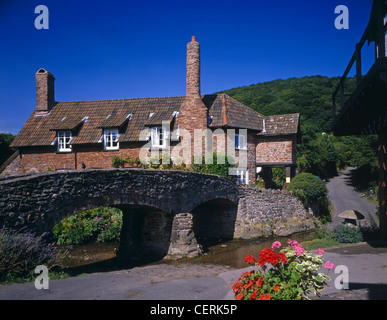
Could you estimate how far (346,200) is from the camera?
28.7 meters

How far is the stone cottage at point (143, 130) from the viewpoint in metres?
22.4

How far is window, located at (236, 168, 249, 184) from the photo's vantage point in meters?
23.5

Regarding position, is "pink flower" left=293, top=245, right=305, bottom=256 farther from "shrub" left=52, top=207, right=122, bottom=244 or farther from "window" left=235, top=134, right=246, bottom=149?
"window" left=235, top=134, right=246, bottom=149

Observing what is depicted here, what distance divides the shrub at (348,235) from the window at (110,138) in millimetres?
15981

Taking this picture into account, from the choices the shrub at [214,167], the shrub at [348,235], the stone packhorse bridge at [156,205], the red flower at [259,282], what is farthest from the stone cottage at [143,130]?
the red flower at [259,282]

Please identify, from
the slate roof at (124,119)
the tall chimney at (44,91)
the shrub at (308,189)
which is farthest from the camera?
the tall chimney at (44,91)

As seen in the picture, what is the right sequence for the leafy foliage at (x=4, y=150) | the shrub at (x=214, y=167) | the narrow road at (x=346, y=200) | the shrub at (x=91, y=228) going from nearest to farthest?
the shrub at (x=91, y=228) → the shrub at (x=214, y=167) → the narrow road at (x=346, y=200) → the leafy foliage at (x=4, y=150)

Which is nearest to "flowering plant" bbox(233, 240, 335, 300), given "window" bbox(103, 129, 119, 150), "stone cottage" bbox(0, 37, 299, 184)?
"stone cottage" bbox(0, 37, 299, 184)

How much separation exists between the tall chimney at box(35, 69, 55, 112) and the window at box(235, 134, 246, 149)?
1510 centimetres

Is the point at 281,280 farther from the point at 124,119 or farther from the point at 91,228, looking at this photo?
the point at 124,119

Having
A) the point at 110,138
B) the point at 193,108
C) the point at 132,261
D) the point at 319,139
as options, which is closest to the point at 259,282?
the point at 132,261

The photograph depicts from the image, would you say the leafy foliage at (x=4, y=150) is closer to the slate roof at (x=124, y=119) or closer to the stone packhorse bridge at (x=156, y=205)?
the slate roof at (x=124, y=119)

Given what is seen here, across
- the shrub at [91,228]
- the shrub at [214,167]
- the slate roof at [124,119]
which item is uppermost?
the slate roof at [124,119]
